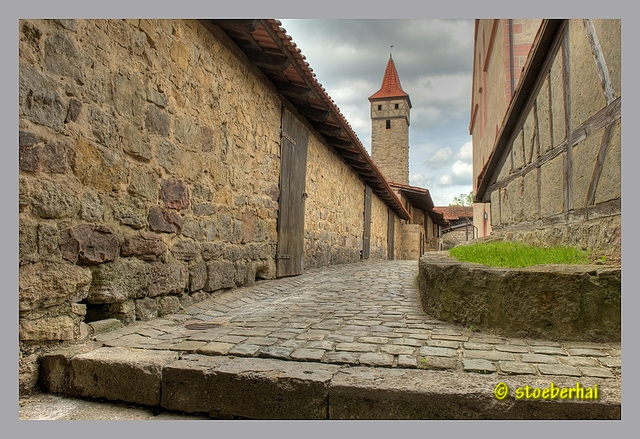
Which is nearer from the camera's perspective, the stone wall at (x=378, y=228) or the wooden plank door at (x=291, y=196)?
the wooden plank door at (x=291, y=196)

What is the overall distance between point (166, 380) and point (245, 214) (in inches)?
129

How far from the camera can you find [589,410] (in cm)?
188

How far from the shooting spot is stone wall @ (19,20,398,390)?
104 inches

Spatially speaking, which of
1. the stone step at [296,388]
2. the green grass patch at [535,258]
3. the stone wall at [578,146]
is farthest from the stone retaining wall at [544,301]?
the stone step at [296,388]

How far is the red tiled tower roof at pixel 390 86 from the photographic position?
36656 mm

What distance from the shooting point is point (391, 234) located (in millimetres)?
18016

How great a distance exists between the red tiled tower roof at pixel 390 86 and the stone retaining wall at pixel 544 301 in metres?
35.4

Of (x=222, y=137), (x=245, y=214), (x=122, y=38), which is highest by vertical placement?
(x=122, y=38)

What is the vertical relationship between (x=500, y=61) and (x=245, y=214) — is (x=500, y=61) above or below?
above

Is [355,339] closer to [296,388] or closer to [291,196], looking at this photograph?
[296,388]

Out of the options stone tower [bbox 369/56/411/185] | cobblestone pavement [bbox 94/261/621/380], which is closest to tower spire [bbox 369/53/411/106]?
stone tower [bbox 369/56/411/185]

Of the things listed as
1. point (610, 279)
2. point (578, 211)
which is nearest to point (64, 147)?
point (610, 279)

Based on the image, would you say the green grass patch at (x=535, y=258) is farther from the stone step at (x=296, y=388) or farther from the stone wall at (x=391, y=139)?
the stone wall at (x=391, y=139)

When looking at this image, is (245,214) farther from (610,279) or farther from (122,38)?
(610,279)
